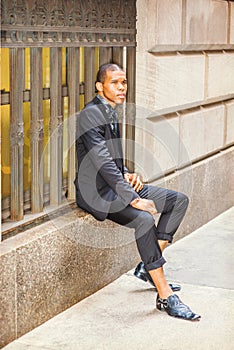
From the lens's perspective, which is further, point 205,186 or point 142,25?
point 205,186

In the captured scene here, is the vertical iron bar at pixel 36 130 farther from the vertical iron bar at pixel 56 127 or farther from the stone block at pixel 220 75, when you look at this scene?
the stone block at pixel 220 75

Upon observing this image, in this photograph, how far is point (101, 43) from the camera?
7.00m

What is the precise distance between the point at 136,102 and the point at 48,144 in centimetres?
147

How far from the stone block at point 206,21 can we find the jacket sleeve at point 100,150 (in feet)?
9.07

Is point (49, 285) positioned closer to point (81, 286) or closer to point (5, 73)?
point (81, 286)

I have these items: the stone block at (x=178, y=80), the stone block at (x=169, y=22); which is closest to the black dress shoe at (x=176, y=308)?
the stone block at (x=178, y=80)

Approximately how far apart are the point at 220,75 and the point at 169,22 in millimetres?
2097

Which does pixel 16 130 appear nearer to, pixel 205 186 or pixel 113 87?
pixel 113 87

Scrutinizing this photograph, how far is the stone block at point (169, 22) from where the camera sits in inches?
311

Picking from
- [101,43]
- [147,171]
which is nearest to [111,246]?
[147,171]

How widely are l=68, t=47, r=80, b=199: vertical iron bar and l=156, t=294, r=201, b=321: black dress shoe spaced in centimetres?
119

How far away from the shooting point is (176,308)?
6.24 m

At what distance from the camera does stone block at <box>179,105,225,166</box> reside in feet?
29.2

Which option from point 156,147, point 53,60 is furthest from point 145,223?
point 156,147
